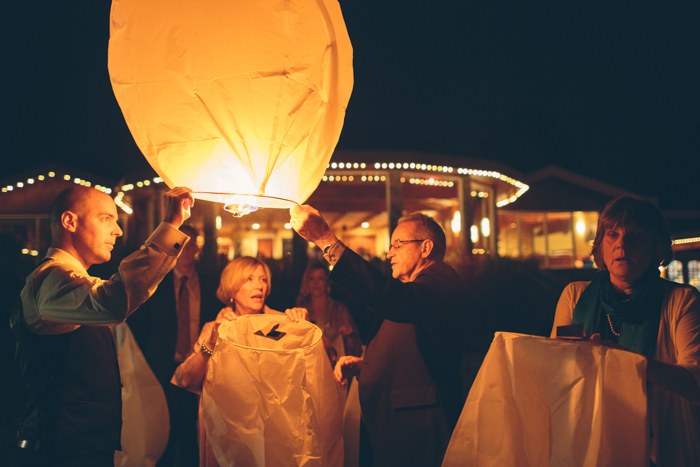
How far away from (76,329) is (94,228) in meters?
Result: 0.43

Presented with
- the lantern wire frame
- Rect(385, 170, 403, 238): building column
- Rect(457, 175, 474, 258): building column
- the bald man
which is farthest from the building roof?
the bald man

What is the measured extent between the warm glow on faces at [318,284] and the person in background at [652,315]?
3.28 meters

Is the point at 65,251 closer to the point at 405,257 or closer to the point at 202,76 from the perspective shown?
the point at 202,76

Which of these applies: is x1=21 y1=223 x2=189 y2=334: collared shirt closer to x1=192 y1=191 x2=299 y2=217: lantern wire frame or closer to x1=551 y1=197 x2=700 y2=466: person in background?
x1=192 y1=191 x2=299 y2=217: lantern wire frame

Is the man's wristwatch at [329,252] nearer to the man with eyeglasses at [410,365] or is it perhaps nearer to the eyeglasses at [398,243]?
the man with eyeglasses at [410,365]

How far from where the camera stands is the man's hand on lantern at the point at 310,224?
7.10ft

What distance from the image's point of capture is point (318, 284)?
548cm

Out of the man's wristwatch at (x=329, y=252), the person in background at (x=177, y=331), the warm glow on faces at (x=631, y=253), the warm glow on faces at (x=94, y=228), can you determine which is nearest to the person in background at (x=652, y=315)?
the warm glow on faces at (x=631, y=253)

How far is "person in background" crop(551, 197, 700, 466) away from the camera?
201cm

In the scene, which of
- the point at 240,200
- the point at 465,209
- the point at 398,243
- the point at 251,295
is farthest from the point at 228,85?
the point at 465,209

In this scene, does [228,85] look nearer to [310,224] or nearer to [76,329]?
[310,224]

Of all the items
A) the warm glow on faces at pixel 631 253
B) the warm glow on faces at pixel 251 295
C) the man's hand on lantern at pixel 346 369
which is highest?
the warm glow on faces at pixel 631 253

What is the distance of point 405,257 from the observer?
276 centimetres

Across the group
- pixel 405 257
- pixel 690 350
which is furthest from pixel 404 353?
pixel 690 350
